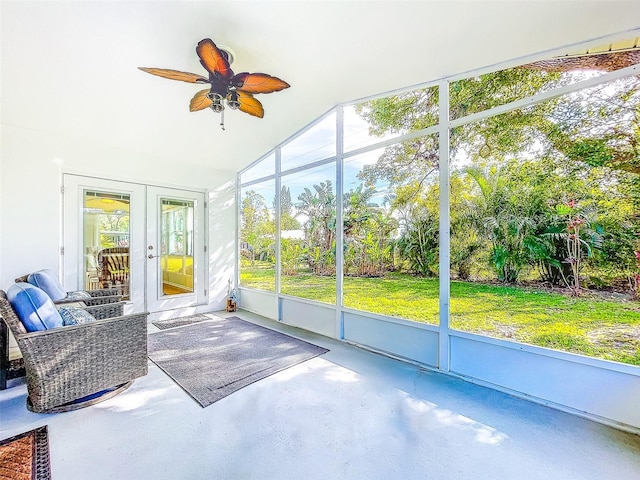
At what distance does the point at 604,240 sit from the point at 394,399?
→ 197cm

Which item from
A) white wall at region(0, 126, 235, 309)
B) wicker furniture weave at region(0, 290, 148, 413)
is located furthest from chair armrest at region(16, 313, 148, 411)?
white wall at region(0, 126, 235, 309)

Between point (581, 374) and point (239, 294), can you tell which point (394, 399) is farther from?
point (239, 294)

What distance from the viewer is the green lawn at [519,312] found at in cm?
200

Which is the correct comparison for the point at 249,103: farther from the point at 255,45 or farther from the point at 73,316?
the point at 73,316

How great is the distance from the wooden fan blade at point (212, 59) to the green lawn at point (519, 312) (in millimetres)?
2605

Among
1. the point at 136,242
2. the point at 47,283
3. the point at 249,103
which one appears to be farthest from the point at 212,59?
the point at 136,242

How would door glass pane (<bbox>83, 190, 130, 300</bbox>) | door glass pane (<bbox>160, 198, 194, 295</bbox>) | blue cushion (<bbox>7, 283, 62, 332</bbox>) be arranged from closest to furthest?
1. blue cushion (<bbox>7, 283, 62, 332</bbox>)
2. door glass pane (<bbox>83, 190, 130, 300</bbox>)
3. door glass pane (<bbox>160, 198, 194, 295</bbox>)

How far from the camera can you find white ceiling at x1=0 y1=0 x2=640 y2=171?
1952 millimetres

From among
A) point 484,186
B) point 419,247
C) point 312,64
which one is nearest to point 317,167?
point 312,64

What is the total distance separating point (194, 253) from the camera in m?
4.94

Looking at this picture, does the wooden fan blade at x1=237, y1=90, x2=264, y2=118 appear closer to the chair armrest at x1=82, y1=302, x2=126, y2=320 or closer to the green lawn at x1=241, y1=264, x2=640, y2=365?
the green lawn at x1=241, y1=264, x2=640, y2=365

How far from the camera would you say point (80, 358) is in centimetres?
210

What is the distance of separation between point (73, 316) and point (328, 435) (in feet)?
7.28

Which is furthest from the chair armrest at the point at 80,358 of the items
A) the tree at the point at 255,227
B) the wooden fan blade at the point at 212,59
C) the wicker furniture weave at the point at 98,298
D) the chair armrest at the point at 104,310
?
the tree at the point at 255,227
